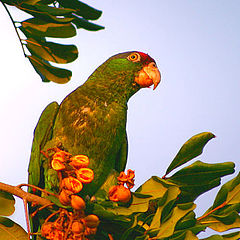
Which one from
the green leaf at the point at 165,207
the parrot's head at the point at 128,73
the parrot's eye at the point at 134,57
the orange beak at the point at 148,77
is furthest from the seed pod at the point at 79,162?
the parrot's eye at the point at 134,57

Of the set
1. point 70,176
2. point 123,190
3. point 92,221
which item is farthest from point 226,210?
point 70,176

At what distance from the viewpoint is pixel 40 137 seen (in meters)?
2.52

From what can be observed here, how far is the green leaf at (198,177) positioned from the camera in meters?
1.54

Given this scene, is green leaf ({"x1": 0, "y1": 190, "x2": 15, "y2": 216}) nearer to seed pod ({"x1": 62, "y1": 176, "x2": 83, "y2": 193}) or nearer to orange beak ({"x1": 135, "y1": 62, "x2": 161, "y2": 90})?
seed pod ({"x1": 62, "y1": 176, "x2": 83, "y2": 193})

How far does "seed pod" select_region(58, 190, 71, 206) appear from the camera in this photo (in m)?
1.44

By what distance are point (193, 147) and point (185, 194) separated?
0.24 m

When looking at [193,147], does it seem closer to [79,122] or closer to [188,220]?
[188,220]

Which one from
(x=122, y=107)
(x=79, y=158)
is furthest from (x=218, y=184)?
(x=122, y=107)

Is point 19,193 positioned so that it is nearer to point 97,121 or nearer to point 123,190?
point 123,190

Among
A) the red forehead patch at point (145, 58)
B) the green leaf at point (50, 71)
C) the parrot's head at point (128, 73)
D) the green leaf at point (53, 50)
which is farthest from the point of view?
the red forehead patch at point (145, 58)

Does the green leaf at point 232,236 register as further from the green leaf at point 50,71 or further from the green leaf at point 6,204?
the green leaf at point 50,71

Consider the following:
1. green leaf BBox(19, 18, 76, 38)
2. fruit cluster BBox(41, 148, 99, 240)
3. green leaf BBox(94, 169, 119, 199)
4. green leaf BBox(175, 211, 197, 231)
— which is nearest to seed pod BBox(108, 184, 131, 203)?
fruit cluster BBox(41, 148, 99, 240)

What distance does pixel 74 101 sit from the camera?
2508mm

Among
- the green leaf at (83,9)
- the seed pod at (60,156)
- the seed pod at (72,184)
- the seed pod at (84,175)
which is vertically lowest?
the seed pod at (72,184)
